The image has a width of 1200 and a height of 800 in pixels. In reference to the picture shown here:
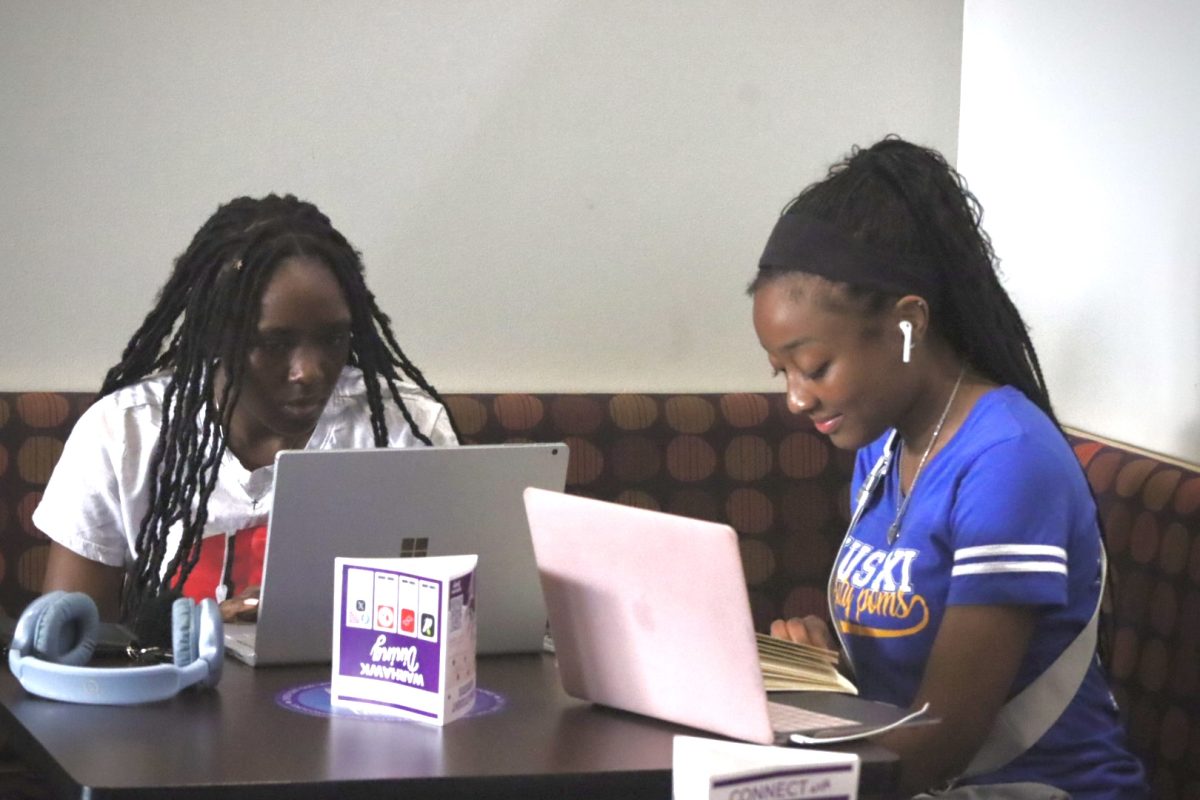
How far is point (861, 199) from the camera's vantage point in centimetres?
164

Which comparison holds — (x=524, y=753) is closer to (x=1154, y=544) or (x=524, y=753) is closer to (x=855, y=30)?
(x=1154, y=544)

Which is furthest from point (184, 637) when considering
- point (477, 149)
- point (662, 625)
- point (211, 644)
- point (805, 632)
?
point (477, 149)

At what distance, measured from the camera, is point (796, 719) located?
1289 millimetres

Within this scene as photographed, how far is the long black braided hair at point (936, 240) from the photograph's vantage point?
162 centimetres

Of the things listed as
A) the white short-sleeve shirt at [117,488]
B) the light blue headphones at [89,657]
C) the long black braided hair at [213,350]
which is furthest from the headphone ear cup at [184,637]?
the white short-sleeve shirt at [117,488]

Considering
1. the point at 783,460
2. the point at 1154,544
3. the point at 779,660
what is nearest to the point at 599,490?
the point at 783,460

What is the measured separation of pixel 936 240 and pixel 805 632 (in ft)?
1.45

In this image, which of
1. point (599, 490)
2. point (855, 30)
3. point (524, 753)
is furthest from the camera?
point (855, 30)

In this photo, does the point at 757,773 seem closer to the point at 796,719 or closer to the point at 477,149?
the point at 796,719

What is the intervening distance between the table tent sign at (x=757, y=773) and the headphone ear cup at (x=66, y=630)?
2.42 feet

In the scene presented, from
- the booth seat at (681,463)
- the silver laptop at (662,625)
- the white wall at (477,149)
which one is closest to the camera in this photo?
the silver laptop at (662,625)

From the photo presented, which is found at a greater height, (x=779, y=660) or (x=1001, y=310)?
(x=1001, y=310)

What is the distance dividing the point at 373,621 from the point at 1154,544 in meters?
1.08

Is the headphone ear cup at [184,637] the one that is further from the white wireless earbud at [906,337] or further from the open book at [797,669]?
the white wireless earbud at [906,337]
